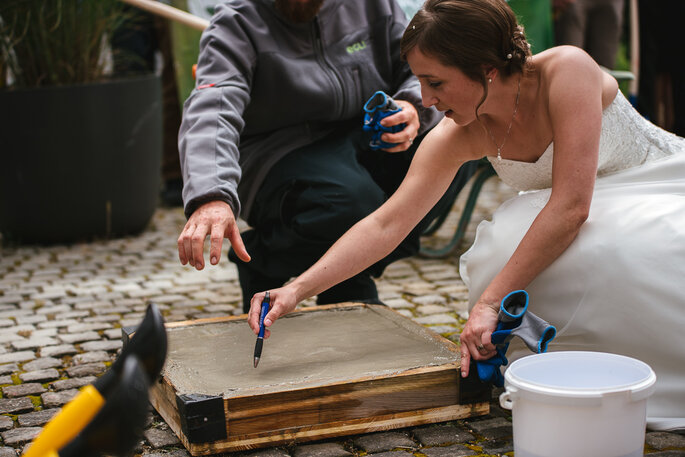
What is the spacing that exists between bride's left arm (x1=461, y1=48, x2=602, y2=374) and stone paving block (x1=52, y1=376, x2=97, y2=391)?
3.84 ft

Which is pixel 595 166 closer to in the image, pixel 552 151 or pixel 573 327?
pixel 552 151

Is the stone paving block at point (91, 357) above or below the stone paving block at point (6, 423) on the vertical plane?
below

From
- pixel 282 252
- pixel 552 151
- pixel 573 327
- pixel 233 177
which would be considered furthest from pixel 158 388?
pixel 552 151

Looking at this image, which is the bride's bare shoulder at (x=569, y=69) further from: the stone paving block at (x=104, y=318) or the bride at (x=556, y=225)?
the stone paving block at (x=104, y=318)

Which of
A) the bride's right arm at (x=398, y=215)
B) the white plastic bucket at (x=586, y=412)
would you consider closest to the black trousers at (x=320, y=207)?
the bride's right arm at (x=398, y=215)

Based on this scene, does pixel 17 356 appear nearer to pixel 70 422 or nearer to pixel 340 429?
pixel 340 429

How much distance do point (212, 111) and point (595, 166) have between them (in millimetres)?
1128

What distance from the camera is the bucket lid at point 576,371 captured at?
1.80m

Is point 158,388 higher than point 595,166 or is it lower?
lower

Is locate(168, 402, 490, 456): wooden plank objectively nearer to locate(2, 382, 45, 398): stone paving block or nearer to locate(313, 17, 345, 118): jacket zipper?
locate(2, 382, 45, 398): stone paving block

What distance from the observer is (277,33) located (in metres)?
2.94

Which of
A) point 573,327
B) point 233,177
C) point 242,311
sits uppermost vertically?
point 233,177

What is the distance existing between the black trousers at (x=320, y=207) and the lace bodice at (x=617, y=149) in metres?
0.51

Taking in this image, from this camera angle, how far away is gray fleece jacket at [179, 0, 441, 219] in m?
2.77
